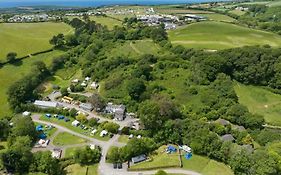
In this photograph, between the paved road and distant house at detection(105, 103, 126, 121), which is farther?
distant house at detection(105, 103, 126, 121)

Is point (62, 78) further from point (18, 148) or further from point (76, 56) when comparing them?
point (18, 148)

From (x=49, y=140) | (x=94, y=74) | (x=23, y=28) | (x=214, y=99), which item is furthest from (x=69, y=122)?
(x=23, y=28)

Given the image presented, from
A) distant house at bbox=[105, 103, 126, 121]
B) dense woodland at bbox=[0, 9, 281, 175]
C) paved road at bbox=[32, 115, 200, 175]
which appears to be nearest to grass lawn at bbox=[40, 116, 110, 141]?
paved road at bbox=[32, 115, 200, 175]

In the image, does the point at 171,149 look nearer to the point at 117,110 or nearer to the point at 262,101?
the point at 117,110

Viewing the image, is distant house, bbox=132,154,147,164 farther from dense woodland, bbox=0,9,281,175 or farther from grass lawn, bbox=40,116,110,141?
grass lawn, bbox=40,116,110,141

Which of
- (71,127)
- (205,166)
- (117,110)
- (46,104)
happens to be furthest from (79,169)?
(46,104)

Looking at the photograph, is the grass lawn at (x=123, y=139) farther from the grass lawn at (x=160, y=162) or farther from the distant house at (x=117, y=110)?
the grass lawn at (x=160, y=162)
